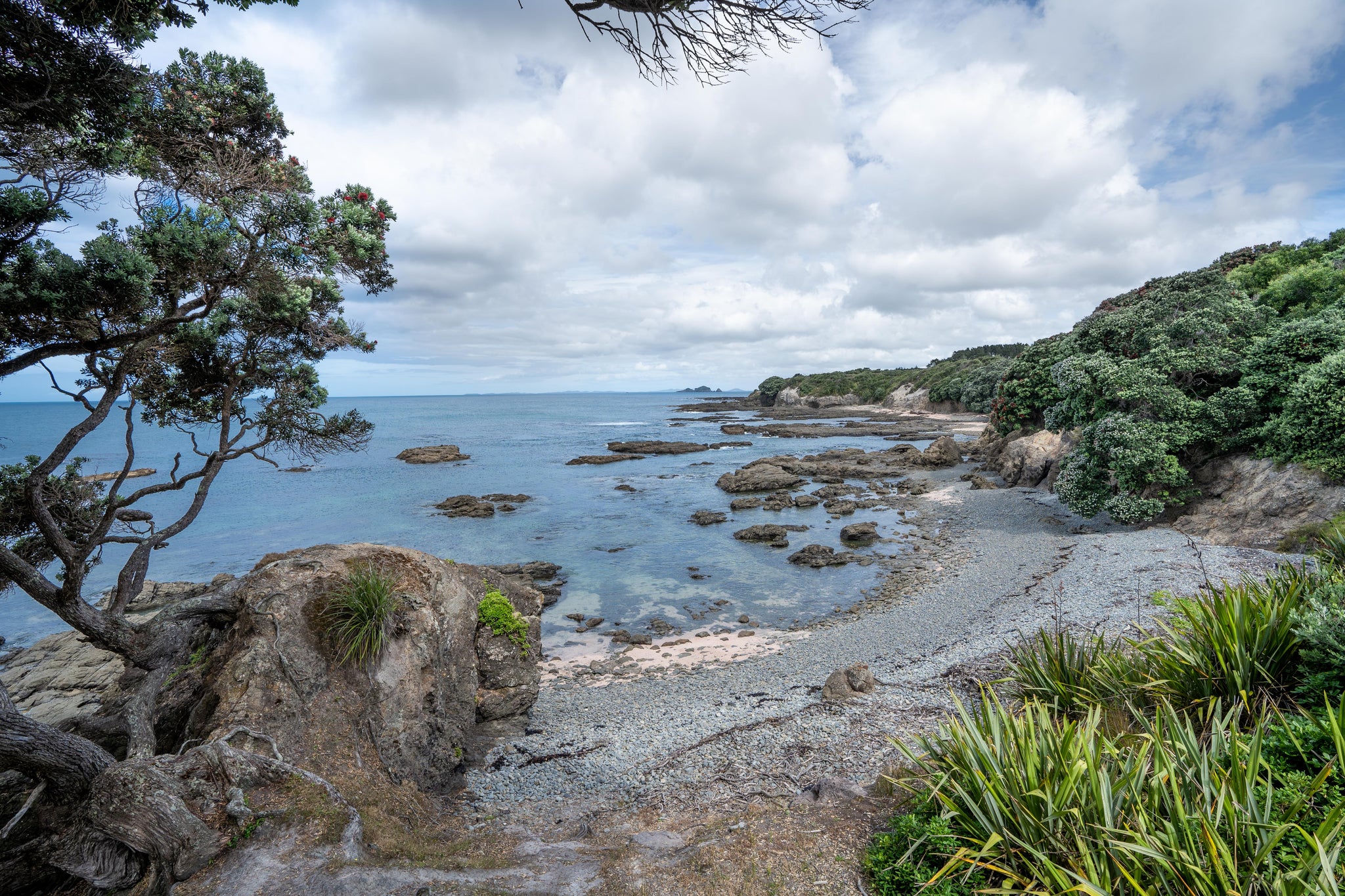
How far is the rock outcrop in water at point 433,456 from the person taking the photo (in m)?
58.4

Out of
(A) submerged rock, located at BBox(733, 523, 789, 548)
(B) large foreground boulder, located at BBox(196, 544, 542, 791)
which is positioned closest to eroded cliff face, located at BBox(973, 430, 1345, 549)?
(A) submerged rock, located at BBox(733, 523, 789, 548)

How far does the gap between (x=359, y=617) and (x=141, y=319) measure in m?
4.71

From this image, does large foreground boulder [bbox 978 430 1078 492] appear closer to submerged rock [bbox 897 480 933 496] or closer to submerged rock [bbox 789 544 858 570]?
submerged rock [bbox 897 480 933 496]

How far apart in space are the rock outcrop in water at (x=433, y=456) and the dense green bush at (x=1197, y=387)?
53333 millimetres

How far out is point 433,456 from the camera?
59.4 metres

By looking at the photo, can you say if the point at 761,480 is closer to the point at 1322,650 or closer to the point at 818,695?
the point at 818,695

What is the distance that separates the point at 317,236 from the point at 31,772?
695 cm

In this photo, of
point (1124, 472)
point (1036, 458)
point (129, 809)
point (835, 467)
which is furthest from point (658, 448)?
point (129, 809)

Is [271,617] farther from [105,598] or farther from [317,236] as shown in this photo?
[105,598]

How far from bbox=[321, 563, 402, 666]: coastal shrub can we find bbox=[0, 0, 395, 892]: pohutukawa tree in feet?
4.38

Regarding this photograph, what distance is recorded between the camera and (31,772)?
539 cm

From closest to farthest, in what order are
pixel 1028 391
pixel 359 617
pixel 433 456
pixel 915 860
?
pixel 915 860, pixel 359 617, pixel 1028 391, pixel 433 456

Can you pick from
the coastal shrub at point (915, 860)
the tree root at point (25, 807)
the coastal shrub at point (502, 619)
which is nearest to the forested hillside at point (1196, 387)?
the coastal shrub at point (915, 860)

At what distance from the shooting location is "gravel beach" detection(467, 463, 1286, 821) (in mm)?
8289
